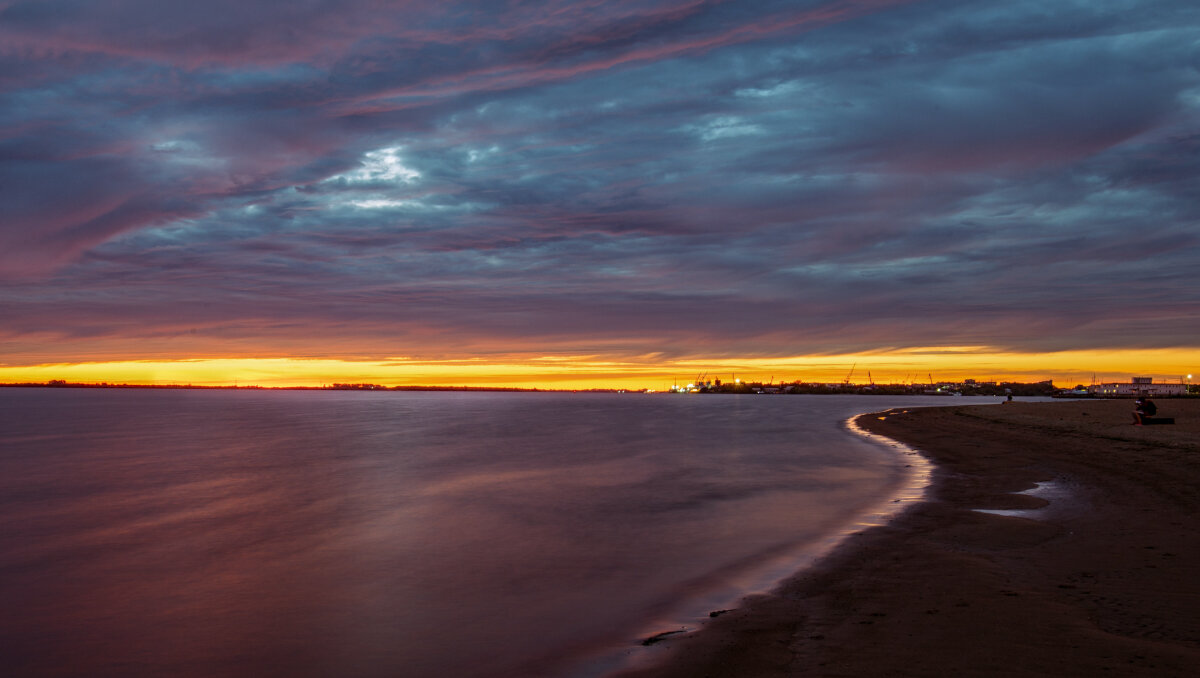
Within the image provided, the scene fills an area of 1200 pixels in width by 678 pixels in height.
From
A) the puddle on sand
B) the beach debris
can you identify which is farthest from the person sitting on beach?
the beach debris

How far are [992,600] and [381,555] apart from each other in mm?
11263

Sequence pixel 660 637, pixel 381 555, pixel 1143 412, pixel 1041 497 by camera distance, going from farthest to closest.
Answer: pixel 1143 412, pixel 1041 497, pixel 381 555, pixel 660 637

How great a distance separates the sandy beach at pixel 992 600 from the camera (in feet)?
22.6

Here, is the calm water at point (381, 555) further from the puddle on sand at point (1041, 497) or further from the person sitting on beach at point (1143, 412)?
the person sitting on beach at point (1143, 412)

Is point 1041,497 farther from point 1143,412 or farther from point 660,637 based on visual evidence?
point 1143,412

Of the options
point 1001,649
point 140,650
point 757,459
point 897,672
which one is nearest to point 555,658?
point 897,672

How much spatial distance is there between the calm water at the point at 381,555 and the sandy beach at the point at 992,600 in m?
1.61

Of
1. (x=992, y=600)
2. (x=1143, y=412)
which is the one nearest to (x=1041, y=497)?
(x=992, y=600)

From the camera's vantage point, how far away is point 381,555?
1527 cm

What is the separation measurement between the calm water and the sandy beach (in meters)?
1.61

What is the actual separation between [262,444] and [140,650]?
144ft

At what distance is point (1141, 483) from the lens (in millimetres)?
18781

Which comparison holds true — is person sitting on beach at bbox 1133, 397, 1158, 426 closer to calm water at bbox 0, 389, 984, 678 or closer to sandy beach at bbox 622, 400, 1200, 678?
calm water at bbox 0, 389, 984, 678

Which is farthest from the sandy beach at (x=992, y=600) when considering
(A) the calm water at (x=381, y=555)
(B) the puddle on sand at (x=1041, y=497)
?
(A) the calm water at (x=381, y=555)
